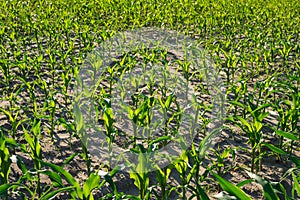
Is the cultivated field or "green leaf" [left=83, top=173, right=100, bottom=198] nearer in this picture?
"green leaf" [left=83, top=173, right=100, bottom=198]

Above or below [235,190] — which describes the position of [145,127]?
below

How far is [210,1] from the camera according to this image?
31.6 ft

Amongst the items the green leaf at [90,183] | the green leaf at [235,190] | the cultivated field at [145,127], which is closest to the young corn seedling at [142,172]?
the cultivated field at [145,127]

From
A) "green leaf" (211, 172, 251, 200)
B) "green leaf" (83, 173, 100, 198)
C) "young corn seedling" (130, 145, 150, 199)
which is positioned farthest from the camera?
"young corn seedling" (130, 145, 150, 199)

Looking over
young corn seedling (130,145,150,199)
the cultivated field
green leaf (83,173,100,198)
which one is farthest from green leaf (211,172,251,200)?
young corn seedling (130,145,150,199)

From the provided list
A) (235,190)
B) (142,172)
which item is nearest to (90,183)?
(142,172)

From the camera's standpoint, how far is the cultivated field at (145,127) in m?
2.44

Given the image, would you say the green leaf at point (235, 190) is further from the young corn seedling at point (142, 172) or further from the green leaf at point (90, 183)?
the young corn seedling at point (142, 172)

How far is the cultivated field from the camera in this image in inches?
96.2

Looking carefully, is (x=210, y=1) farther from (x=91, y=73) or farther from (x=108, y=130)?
(x=108, y=130)

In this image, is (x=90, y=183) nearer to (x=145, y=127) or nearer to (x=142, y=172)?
(x=142, y=172)

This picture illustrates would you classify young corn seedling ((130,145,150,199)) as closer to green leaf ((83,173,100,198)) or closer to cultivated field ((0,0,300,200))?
cultivated field ((0,0,300,200))

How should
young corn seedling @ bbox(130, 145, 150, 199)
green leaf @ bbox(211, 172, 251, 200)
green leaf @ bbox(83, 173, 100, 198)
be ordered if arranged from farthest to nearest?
young corn seedling @ bbox(130, 145, 150, 199), green leaf @ bbox(83, 173, 100, 198), green leaf @ bbox(211, 172, 251, 200)

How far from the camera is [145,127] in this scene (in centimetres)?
341
